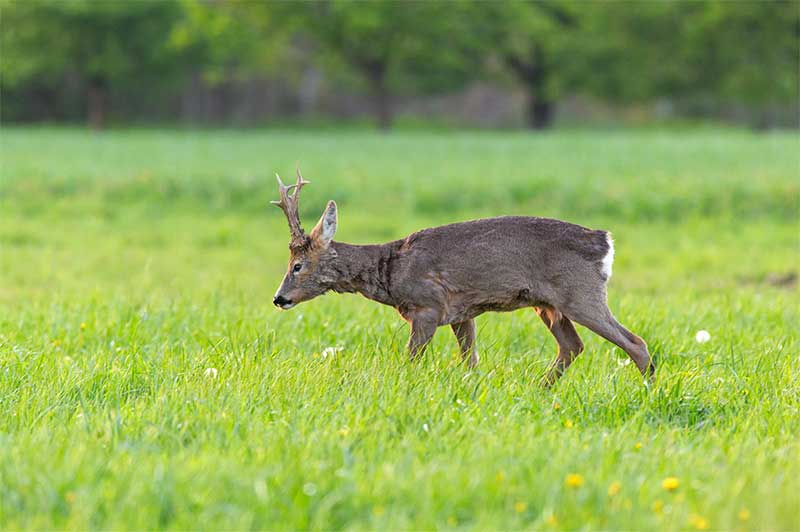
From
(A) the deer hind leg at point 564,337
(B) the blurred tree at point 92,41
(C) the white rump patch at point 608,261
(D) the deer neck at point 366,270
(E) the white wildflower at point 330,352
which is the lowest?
(E) the white wildflower at point 330,352

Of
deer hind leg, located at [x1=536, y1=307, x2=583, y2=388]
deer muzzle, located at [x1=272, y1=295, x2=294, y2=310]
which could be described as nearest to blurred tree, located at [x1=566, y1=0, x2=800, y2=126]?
deer hind leg, located at [x1=536, y1=307, x2=583, y2=388]

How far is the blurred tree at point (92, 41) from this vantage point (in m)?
51.2

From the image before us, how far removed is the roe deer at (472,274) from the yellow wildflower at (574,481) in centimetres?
168

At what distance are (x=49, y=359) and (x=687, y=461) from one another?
140 inches

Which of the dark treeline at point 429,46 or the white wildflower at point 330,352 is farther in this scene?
the dark treeline at point 429,46

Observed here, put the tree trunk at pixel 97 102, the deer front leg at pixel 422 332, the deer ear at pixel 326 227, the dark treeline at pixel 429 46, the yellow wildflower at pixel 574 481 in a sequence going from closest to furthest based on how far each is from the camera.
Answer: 1. the yellow wildflower at pixel 574 481
2. the deer front leg at pixel 422 332
3. the deer ear at pixel 326 227
4. the dark treeline at pixel 429 46
5. the tree trunk at pixel 97 102

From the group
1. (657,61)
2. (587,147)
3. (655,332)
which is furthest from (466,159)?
(657,61)

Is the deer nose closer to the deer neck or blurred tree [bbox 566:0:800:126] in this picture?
the deer neck

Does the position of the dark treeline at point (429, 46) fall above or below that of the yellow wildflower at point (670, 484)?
above

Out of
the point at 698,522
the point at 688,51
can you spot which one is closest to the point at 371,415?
the point at 698,522

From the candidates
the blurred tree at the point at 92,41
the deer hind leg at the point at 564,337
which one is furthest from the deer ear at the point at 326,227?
the blurred tree at the point at 92,41

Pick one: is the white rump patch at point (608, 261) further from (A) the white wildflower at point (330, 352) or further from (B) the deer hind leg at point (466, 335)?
(A) the white wildflower at point (330, 352)

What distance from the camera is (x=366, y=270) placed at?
590 centimetres

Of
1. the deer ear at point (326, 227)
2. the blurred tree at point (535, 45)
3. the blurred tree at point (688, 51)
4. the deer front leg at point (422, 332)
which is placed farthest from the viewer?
the blurred tree at point (535, 45)
